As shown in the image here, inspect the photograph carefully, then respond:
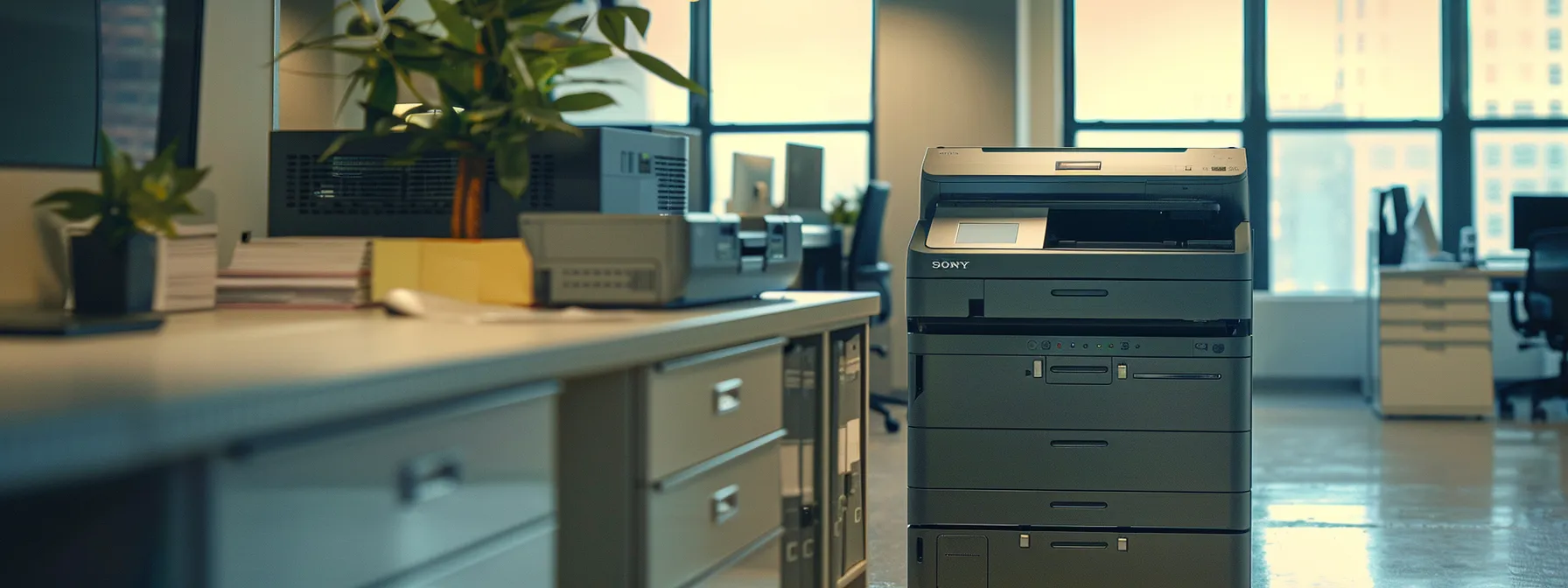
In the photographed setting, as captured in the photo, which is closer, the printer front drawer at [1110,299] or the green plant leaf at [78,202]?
the green plant leaf at [78,202]

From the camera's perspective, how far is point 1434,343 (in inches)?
249

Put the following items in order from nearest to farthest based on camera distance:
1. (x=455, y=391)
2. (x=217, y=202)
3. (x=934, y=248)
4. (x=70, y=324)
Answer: (x=455, y=391)
(x=70, y=324)
(x=217, y=202)
(x=934, y=248)

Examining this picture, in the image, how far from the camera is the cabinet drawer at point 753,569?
5.65ft

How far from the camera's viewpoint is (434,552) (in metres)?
1.09

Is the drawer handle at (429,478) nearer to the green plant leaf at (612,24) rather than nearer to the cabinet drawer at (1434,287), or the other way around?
the green plant leaf at (612,24)

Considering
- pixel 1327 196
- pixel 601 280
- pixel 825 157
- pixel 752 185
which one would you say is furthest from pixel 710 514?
pixel 1327 196

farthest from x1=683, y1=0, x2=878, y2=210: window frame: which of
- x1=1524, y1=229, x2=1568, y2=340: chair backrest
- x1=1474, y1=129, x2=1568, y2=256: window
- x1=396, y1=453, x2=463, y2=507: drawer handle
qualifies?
x1=396, y1=453, x2=463, y2=507: drawer handle

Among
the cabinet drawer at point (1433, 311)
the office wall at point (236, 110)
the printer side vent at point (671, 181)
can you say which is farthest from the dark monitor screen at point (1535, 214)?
the office wall at point (236, 110)

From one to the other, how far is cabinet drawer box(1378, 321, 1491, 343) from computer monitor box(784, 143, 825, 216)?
108 inches

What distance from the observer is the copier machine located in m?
2.70

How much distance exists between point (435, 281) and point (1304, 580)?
2275 millimetres

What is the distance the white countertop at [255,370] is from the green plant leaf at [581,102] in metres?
0.40

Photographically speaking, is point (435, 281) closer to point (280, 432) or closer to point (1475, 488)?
A: point (280, 432)

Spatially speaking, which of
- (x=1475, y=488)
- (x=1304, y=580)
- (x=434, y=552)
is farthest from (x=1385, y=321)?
(x=434, y=552)
